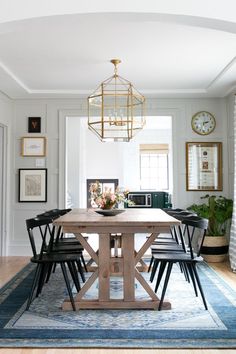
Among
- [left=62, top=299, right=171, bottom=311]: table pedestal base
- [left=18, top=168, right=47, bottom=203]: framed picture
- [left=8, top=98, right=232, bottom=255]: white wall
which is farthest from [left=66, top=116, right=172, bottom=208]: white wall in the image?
[left=62, top=299, right=171, bottom=311]: table pedestal base

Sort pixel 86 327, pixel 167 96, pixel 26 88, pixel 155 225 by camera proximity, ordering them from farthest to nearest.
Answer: pixel 167 96
pixel 26 88
pixel 155 225
pixel 86 327

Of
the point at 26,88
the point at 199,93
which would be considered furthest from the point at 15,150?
the point at 199,93

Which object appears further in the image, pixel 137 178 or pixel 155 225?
pixel 137 178

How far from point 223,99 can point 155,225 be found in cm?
336

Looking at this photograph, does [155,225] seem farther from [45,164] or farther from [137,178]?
[137,178]

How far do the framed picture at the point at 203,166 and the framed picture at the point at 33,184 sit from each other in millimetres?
2290

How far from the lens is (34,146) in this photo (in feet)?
18.5

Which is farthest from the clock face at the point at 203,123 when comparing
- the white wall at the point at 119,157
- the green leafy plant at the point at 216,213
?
the white wall at the point at 119,157

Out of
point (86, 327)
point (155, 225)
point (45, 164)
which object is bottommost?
point (86, 327)

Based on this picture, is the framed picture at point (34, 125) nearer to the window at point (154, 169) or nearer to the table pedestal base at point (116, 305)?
the table pedestal base at point (116, 305)

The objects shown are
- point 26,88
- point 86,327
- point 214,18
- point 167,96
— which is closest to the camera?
point 214,18

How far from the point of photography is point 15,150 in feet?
18.5

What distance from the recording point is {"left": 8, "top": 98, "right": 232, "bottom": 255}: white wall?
220 inches

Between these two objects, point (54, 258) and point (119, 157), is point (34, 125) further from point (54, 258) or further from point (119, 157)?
point (119, 157)
